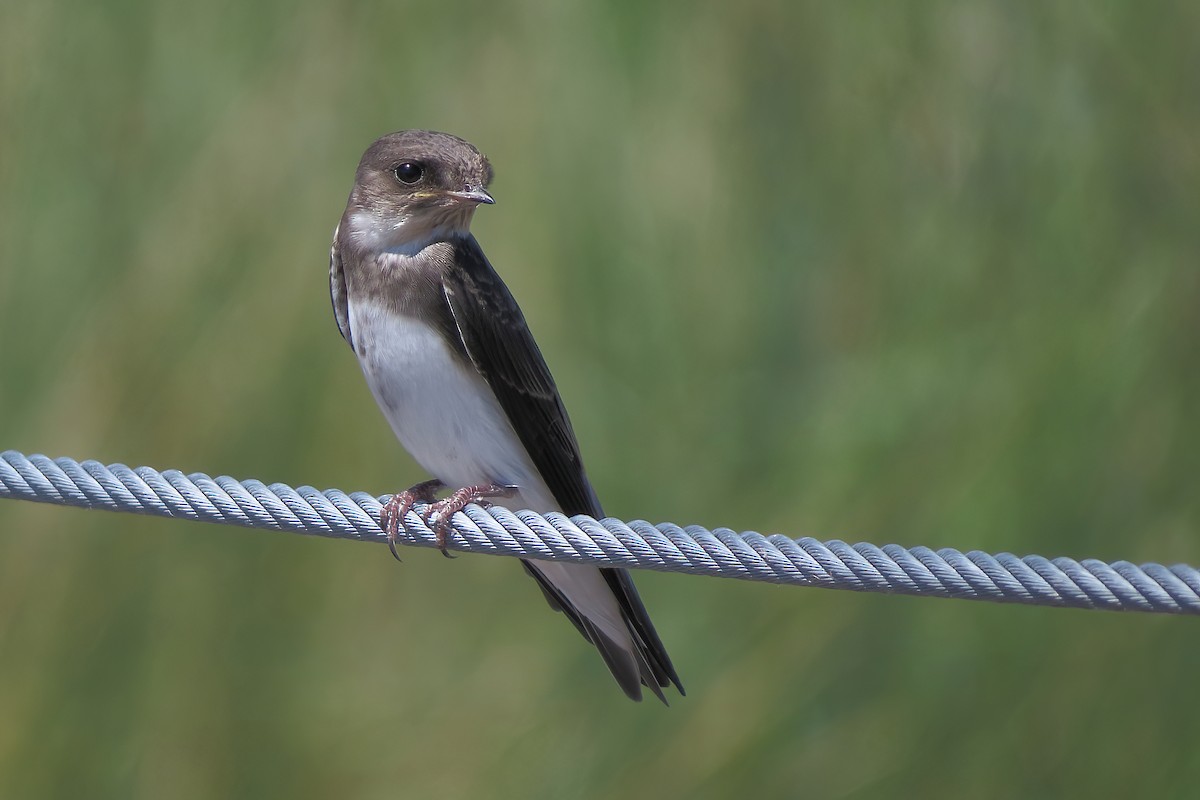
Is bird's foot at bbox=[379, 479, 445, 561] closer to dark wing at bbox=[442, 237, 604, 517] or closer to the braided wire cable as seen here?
the braided wire cable

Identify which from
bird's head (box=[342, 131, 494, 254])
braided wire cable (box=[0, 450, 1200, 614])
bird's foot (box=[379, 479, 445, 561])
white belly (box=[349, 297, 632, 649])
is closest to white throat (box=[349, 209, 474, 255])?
bird's head (box=[342, 131, 494, 254])

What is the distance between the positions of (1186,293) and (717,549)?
2.81 meters

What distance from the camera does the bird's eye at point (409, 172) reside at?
2.72 meters

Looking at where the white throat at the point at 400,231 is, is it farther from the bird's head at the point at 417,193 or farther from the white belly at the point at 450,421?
the white belly at the point at 450,421

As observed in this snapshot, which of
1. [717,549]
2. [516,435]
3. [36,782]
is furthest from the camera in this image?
[36,782]

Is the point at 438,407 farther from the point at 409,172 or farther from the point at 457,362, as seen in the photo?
the point at 409,172

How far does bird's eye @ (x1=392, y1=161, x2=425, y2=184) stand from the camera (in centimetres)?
272

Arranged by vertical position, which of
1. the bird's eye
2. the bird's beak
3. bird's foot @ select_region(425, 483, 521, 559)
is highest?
the bird's eye

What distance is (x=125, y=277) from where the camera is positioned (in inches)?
164

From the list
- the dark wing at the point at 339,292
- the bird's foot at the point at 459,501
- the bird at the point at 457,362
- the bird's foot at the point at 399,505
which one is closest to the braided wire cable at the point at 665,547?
the bird's foot at the point at 399,505

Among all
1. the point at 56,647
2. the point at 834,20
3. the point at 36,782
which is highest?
the point at 834,20

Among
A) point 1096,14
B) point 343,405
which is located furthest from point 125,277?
point 1096,14

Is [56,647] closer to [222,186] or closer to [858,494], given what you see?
[222,186]

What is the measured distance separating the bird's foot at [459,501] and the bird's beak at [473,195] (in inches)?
21.9
